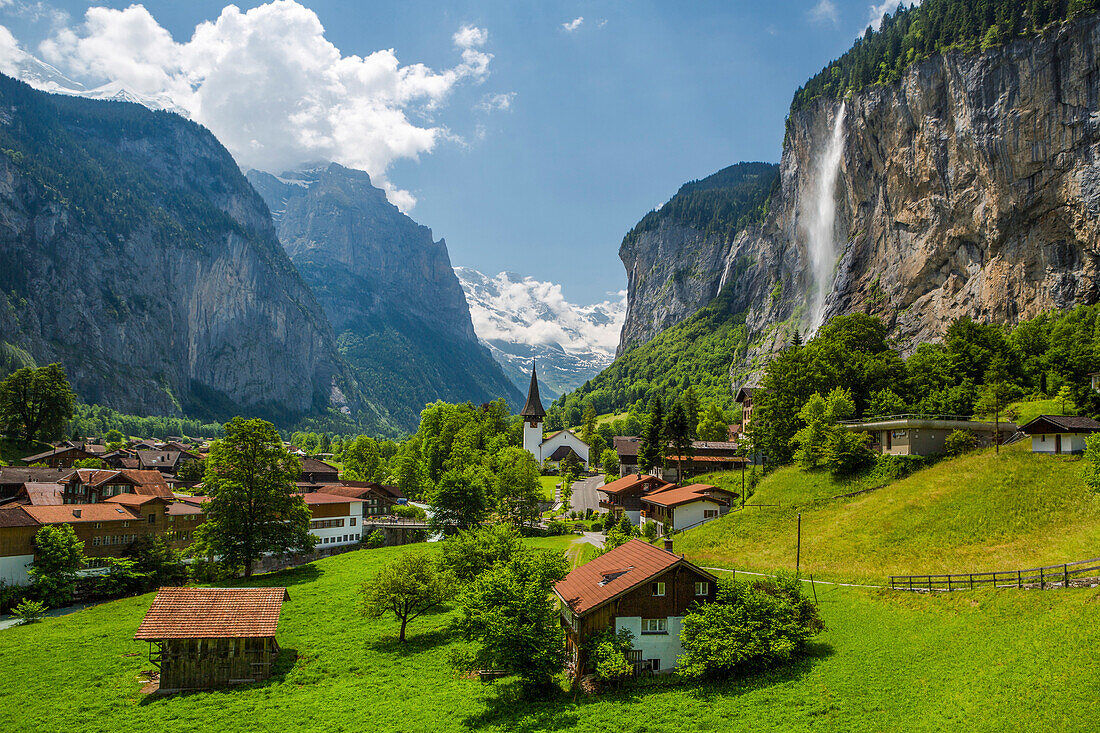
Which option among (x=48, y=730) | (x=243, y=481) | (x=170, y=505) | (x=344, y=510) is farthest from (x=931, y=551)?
(x=170, y=505)

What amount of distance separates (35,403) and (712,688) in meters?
112

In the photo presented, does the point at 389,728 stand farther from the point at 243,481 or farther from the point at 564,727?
the point at 243,481

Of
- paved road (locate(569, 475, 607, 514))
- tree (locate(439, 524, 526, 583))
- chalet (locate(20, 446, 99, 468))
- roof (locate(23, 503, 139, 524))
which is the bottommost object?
paved road (locate(569, 475, 607, 514))

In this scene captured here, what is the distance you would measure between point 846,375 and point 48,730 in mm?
73196

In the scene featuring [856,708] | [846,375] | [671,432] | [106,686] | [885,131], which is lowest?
[106,686]

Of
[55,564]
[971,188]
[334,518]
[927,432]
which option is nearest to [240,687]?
[55,564]

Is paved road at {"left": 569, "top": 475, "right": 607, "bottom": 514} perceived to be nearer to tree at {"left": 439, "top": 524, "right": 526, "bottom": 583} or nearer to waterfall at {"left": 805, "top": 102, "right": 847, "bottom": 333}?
tree at {"left": 439, "top": 524, "right": 526, "bottom": 583}

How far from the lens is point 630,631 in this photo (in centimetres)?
3000

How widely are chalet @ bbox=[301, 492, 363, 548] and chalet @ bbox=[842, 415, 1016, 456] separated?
186 feet

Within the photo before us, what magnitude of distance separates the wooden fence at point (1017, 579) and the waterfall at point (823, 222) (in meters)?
125

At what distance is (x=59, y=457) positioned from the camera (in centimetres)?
9112

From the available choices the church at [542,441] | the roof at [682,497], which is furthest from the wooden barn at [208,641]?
the church at [542,441]

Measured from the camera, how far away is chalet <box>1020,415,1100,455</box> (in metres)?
45.4

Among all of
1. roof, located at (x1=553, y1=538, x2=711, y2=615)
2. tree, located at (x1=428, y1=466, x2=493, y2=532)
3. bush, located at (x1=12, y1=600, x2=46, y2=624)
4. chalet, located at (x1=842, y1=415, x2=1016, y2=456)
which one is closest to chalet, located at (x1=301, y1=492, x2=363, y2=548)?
tree, located at (x1=428, y1=466, x2=493, y2=532)
